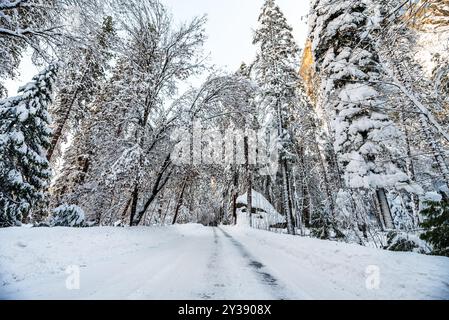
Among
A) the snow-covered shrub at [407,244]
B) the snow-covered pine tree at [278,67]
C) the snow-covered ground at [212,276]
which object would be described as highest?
the snow-covered pine tree at [278,67]

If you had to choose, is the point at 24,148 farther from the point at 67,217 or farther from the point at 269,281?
the point at 269,281

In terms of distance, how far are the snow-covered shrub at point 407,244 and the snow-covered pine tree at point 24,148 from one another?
45.6ft

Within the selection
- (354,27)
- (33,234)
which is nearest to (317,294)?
(33,234)

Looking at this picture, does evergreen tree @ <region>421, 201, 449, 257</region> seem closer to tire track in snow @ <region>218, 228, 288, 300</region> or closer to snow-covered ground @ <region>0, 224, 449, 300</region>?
snow-covered ground @ <region>0, 224, 449, 300</region>

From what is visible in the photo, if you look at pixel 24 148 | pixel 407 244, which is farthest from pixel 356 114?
pixel 24 148

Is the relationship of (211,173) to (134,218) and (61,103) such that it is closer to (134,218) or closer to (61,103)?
(134,218)

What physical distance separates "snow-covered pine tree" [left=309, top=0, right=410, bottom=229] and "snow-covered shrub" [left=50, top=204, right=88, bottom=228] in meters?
11.4

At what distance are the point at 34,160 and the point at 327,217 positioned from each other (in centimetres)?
1442

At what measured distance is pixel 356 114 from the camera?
10297 millimetres

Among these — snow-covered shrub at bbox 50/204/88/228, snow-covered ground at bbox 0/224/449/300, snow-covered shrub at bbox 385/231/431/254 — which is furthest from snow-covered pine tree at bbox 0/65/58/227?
snow-covered shrub at bbox 385/231/431/254

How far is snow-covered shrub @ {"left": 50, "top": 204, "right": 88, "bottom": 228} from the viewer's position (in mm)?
9000

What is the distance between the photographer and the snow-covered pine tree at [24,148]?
389 inches

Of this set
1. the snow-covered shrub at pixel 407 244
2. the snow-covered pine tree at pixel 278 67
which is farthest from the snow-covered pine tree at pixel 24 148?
the snow-covered shrub at pixel 407 244

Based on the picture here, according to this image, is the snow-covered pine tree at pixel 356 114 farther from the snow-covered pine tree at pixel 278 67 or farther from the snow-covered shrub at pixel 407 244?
the snow-covered pine tree at pixel 278 67
